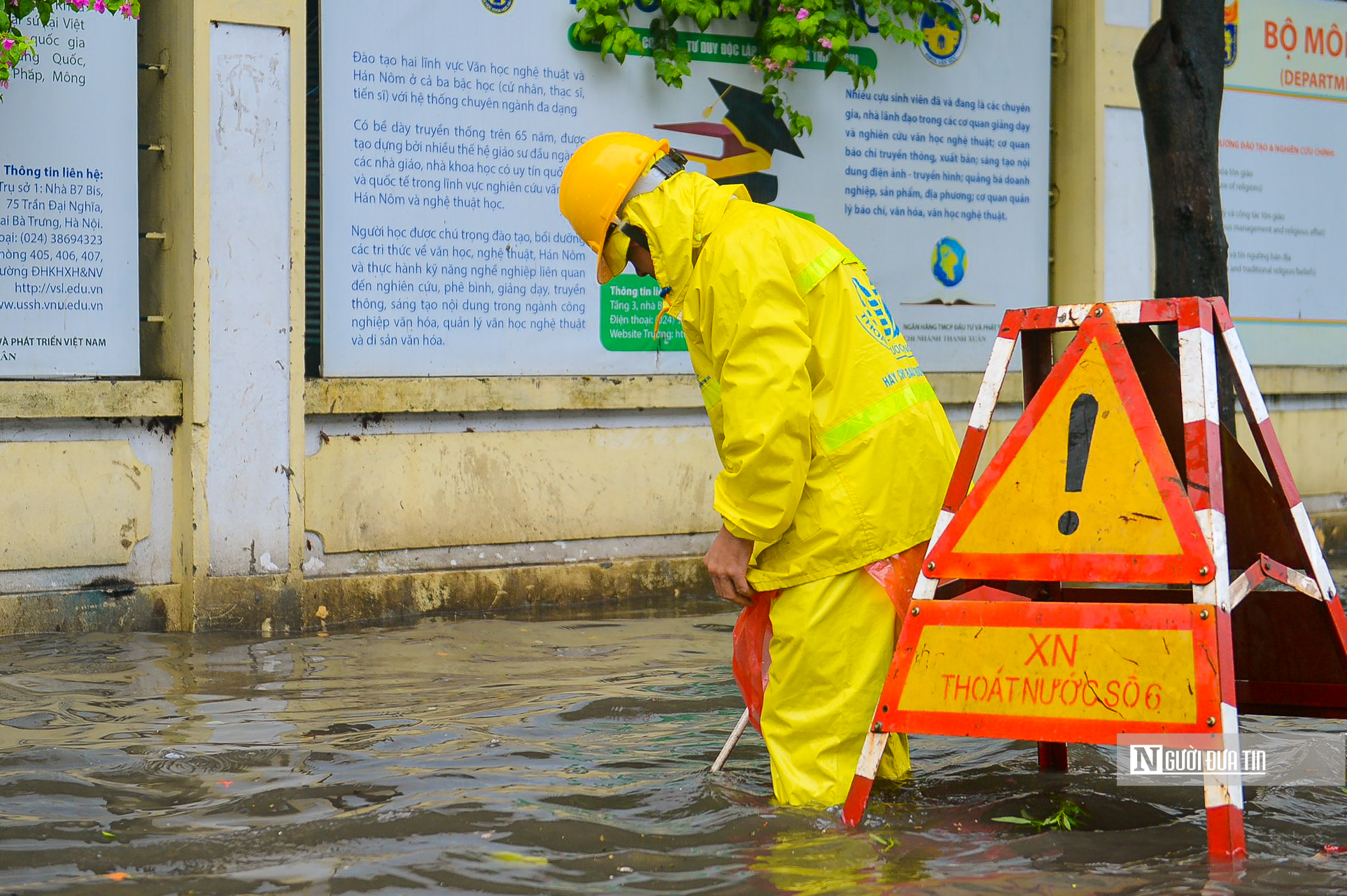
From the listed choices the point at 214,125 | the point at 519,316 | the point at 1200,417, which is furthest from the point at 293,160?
the point at 1200,417

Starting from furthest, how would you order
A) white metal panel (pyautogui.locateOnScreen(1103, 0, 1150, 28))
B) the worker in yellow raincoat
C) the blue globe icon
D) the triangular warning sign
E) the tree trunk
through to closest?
white metal panel (pyautogui.locateOnScreen(1103, 0, 1150, 28))
the blue globe icon
the tree trunk
the worker in yellow raincoat
the triangular warning sign

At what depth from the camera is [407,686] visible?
5.06 m

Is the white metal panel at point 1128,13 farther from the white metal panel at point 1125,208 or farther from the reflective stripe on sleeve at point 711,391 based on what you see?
the reflective stripe on sleeve at point 711,391

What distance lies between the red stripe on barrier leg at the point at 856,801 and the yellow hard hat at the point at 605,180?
4.66ft

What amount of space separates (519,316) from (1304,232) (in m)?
5.41

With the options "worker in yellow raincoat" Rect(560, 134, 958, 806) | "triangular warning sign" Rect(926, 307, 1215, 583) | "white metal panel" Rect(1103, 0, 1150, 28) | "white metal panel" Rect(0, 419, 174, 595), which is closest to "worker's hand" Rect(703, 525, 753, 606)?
"worker in yellow raincoat" Rect(560, 134, 958, 806)

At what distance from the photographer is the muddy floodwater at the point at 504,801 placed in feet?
9.83

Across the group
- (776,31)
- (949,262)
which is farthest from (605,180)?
(949,262)

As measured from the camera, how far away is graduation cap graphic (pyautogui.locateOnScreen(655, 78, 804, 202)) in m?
7.20

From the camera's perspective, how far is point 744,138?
727 cm

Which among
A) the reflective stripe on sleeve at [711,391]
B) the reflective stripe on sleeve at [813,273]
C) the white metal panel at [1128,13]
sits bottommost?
the reflective stripe on sleeve at [711,391]

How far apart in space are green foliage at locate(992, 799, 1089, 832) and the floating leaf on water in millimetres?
1133

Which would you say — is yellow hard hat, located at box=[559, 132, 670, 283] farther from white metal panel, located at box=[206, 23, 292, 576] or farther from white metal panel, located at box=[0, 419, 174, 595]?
white metal panel, located at box=[0, 419, 174, 595]

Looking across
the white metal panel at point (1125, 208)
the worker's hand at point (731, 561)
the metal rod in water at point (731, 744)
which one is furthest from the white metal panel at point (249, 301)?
the white metal panel at point (1125, 208)
